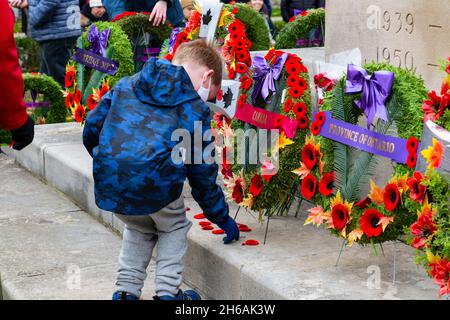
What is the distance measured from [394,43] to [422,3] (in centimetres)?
32

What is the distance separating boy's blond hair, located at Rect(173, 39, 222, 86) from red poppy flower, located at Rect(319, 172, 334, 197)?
63 centimetres

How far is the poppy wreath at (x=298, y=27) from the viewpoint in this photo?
7652mm

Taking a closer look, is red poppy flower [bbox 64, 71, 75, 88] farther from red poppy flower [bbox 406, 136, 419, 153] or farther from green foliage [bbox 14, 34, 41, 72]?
green foliage [bbox 14, 34, 41, 72]

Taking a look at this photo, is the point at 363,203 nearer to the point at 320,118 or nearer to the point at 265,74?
the point at 320,118

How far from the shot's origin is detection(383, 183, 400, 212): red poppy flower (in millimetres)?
3570

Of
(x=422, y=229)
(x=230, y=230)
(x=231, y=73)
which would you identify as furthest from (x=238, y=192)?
(x=422, y=229)

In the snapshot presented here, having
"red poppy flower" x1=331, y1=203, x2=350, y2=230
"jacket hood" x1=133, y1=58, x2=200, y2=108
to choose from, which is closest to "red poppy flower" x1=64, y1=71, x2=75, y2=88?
"jacket hood" x1=133, y1=58, x2=200, y2=108

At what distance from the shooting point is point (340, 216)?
3820mm

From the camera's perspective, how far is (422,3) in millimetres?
4719

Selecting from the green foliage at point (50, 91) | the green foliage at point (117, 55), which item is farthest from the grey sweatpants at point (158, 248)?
the green foliage at point (50, 91)

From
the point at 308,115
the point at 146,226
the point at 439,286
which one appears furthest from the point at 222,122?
the point at 439,286

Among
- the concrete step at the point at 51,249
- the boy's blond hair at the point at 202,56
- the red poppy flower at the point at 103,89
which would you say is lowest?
the concrete step at the point at 51,249

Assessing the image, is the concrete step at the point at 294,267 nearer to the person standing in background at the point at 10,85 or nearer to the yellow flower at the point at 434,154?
the yellow flower at the point at 434,154

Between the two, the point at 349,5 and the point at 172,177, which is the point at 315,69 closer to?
the point at 349,5
